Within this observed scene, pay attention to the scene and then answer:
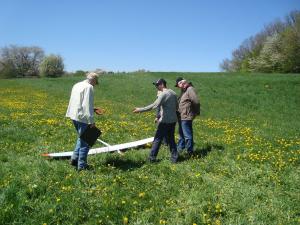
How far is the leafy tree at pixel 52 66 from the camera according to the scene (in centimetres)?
10671

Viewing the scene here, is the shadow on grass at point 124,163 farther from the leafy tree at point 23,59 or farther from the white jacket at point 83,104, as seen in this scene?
the leafy tree at point 23,59

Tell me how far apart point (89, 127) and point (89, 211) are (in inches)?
101

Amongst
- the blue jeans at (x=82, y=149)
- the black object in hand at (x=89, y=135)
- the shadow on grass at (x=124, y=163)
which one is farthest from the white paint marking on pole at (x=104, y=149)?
the black object in hand at (x=89, y=135)

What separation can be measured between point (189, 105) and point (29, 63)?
112m

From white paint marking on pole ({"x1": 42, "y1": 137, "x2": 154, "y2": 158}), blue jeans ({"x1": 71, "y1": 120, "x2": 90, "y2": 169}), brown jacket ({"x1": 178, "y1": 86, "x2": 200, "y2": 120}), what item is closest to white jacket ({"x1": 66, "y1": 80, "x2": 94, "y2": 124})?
blue jeans ({"x1": 71, "y1": 120, "x2": 90, "y2": 169})

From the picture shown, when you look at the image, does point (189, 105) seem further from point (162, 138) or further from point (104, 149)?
point (104, 149)

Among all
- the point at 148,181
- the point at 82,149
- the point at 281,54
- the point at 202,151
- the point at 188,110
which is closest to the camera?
the point at 148,181

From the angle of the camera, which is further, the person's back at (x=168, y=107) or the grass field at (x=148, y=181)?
the person's back at (x=168, y=107)

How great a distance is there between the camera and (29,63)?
116m

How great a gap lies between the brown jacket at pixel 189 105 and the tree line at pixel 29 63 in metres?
98.6

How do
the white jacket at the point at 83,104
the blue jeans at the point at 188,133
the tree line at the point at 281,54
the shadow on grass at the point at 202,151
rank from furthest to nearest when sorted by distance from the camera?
the tree line at the point at 281,54 < the blue jeans at the point at 188,133 < the shadow on grass at the point at 202,151 < the white jacket at the point at 83,104

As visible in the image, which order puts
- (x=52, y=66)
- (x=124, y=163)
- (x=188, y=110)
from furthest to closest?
1. (x=52, y=66)
2. (x=188, y=110)
3. (x=124, y=163)

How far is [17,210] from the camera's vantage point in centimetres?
657

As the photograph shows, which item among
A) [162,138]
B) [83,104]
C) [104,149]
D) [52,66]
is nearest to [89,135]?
[83,104]
